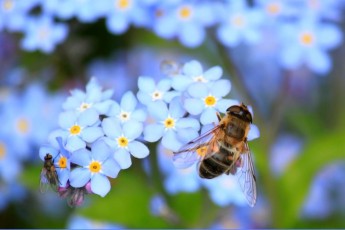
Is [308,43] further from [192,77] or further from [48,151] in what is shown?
[48,151]

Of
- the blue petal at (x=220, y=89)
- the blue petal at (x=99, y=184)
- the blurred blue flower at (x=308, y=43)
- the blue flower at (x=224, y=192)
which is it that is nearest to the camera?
the blue petal at (x=99, y=184)

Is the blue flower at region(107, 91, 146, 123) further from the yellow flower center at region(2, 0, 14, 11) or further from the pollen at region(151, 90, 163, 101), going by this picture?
the yellow flower center at region(2, 0, 14, 11)

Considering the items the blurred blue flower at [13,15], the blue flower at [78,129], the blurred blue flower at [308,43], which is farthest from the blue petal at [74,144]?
the blurred blue flower at [308,43]

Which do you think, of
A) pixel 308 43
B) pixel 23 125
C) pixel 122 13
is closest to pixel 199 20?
pixel 122 13

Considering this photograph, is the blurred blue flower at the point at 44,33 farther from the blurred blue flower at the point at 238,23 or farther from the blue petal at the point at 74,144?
the blue petal at the point at 74,144


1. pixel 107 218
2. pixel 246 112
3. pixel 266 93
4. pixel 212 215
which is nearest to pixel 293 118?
pixel 266 93
